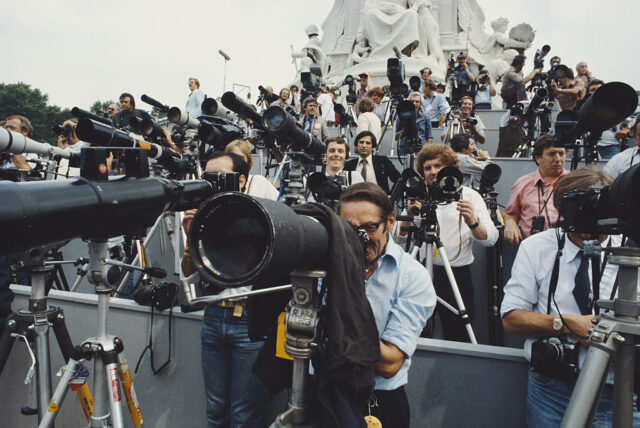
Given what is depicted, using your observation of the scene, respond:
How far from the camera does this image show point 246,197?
0.80m

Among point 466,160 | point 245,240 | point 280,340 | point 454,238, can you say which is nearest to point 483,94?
point 466,160

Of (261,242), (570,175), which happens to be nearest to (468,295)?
(570,175)

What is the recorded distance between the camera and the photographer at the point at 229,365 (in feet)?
7.00

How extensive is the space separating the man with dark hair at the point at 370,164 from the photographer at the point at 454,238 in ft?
3.29

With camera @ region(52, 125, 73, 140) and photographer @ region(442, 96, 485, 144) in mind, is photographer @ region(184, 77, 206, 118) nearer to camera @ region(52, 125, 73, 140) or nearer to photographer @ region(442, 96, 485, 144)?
camera @ region(52, 125, 73, 140)

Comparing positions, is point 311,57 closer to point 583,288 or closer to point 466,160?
point 466,160

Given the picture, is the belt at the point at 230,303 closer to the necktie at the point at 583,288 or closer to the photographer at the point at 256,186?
the photographer at the point at 256,186

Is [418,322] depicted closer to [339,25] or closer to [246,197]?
[246,197]

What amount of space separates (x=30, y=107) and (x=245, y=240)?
183ft

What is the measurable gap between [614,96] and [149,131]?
2.40m

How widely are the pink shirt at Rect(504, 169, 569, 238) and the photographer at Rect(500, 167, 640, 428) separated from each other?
1.44m

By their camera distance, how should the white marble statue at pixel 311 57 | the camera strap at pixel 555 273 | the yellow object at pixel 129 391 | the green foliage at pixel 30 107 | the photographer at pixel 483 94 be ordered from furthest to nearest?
the green foliage at pixel 30 107 < the white marble statue at pixel 311 57 < the photographer at pixel 483 94 < the yellow object at pixel 129 391 < the camera strap at pixel 555 273

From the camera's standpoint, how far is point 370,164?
15.1 feet

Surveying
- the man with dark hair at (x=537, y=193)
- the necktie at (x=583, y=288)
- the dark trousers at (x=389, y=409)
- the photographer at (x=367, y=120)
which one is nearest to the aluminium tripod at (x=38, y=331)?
the dark trousers at (x=389, y=409)
